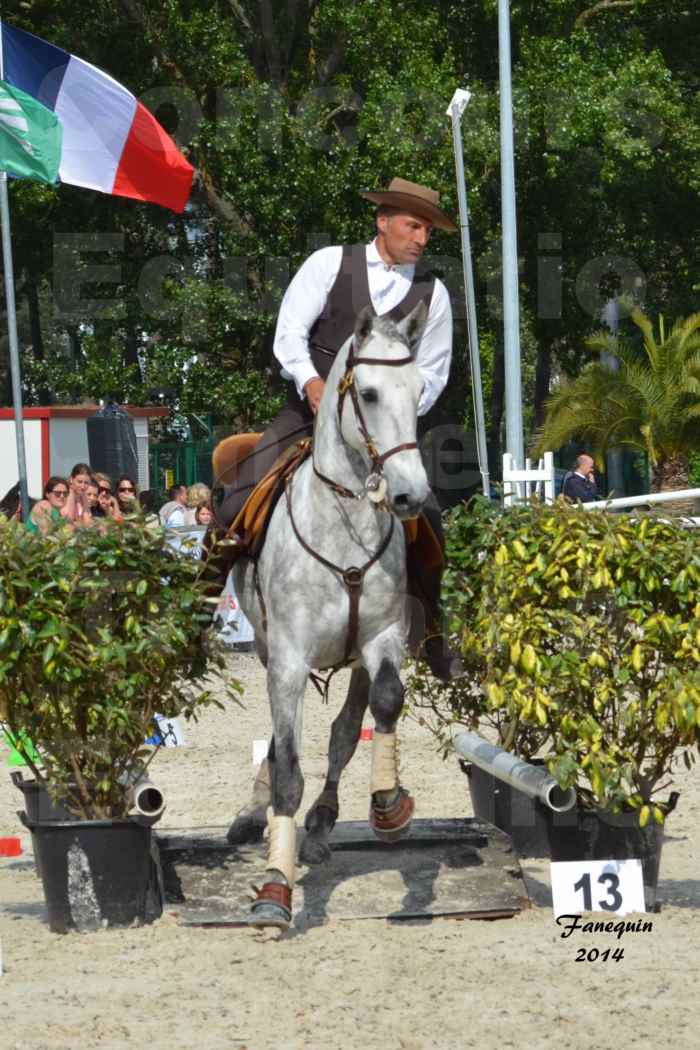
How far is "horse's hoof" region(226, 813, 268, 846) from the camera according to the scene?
25.8 ft

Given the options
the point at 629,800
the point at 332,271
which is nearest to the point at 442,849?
the point at 629,800

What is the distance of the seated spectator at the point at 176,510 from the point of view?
18203mm

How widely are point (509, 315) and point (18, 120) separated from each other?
8.00m

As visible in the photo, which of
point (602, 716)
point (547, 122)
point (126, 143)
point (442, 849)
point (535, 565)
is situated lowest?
point (442, 849)

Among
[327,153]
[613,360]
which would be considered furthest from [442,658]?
[613,360]

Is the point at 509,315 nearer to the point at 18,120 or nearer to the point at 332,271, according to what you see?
the point at 18,120

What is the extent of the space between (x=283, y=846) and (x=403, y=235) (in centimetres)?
259

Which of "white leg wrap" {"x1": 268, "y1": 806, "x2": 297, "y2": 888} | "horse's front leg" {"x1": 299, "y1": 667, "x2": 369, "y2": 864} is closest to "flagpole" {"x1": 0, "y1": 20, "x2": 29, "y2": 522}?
"horse's front leg" {"x1": 299, "y1": 667, "x2": 369, "y2": 864}

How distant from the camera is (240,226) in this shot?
95.7ft

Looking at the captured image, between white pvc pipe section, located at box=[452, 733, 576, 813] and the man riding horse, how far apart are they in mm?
621

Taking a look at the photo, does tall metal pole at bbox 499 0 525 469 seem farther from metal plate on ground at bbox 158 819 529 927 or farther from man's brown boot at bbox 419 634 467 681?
man's brown boot at bbox 419 634 467 681

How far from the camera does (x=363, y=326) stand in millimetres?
6340

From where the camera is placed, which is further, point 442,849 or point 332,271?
point 442,849

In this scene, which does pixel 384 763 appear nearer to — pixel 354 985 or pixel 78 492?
pixel 354 985
